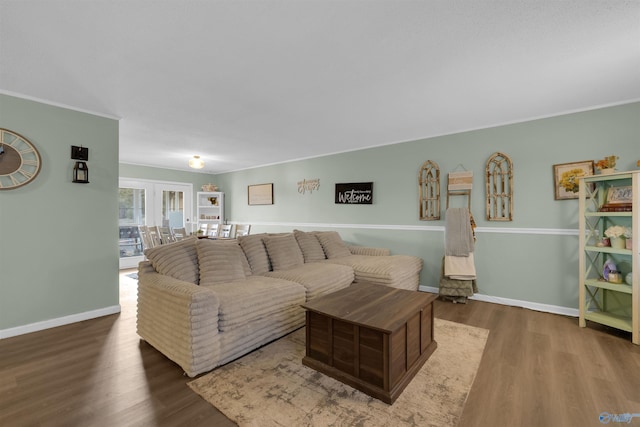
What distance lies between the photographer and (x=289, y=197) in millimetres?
6023

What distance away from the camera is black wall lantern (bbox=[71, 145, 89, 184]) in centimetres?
307

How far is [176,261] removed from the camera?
2.55m

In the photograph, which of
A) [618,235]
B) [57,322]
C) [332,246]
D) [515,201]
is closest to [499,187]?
[515,201]

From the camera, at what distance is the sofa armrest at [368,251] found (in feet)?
14.3

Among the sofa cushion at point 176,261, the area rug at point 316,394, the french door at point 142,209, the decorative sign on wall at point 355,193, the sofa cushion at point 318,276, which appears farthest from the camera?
the french door at point 142,209

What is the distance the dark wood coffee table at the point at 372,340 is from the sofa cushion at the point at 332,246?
185 cm

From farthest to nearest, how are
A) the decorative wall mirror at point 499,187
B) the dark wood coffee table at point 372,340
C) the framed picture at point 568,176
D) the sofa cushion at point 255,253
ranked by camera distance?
the decorative wall mirror at point 499,187, the sofa cushion at point 255,253, the framed picture at point 568,176, the dark wood coffee table at point 372,340

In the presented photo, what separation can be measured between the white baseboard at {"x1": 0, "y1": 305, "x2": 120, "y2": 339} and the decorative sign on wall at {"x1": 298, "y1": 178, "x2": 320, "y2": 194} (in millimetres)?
3531

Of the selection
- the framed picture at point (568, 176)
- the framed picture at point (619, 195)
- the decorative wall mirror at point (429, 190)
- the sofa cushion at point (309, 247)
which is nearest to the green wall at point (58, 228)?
the sofa cushion at point (309, 247)

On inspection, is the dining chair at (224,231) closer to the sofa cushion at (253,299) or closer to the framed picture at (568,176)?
the sofa cushion at (253,299)

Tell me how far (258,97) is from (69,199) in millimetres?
2346

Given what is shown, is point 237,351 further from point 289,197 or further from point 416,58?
point 289,197

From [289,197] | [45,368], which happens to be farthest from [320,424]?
[289,197]

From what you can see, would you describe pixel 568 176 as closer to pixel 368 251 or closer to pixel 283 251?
pixel 368 251
